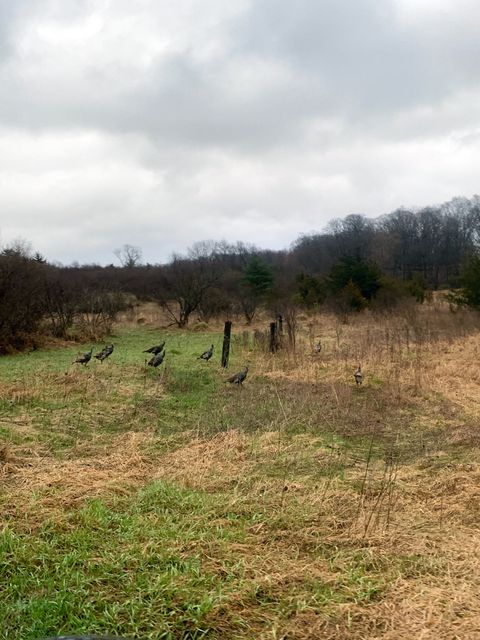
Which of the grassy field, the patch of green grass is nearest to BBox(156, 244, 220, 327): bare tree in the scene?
the grassy field

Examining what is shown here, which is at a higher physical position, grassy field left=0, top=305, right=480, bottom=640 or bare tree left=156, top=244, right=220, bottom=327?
bare tree left=156, top=244, right=220, bottom=327

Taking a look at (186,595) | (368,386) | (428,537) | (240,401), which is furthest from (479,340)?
(186,595)

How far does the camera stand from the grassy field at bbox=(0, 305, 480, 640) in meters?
2.79

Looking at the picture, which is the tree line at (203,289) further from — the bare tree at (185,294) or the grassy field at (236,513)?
the grassy field at (236,513)

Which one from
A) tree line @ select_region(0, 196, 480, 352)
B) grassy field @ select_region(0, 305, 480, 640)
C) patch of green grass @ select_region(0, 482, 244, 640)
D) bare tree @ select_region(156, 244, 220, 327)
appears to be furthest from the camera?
bare tree @ select_region(156, 244, 220, 327)

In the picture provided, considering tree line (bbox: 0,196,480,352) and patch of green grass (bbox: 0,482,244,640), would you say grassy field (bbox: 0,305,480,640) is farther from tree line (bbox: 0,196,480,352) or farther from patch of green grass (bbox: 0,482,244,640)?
tree line (bbox: 0,196,480,352)

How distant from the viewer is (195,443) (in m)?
6.10

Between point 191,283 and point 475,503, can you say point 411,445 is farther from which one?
point 191,283

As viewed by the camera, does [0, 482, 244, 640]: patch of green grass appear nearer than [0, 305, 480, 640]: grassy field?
Yes

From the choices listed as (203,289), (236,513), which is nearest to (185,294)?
(203,289)

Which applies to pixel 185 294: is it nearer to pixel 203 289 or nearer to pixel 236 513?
pixel 203 289

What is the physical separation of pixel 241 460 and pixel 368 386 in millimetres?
5337

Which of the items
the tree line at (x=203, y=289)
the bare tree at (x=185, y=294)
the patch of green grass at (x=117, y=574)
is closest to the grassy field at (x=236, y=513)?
the patch of green grass at (x=117, y=574)

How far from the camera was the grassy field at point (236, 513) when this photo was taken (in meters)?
2.79
